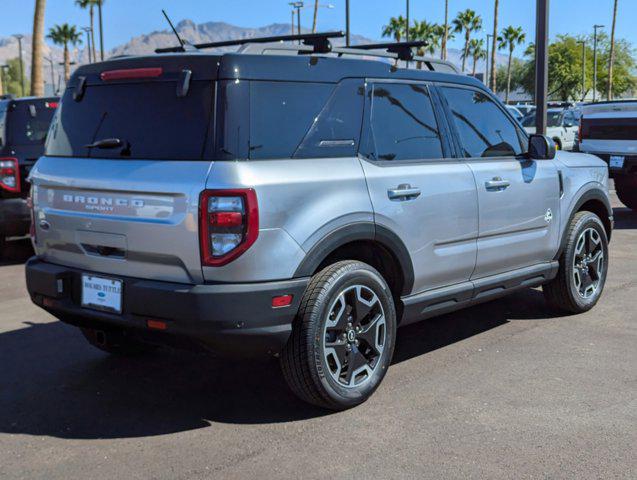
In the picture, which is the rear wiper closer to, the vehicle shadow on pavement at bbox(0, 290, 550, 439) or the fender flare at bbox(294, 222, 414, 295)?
the fender flare at bbox(294, 222, 414, 295)

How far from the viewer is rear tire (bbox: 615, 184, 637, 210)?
12.5 meters

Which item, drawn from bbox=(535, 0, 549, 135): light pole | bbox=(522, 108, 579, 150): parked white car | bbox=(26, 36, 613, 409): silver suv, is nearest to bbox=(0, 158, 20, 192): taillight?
bbox=(26, 36, 613, 409): silver suv

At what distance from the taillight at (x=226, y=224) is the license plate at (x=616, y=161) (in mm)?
9279

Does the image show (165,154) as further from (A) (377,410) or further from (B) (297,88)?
(A) (377,410)

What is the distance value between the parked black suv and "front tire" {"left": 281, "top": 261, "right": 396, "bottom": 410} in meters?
5.56

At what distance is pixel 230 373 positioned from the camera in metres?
4.86

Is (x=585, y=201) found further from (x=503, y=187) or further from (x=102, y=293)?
(x=102, y=293)

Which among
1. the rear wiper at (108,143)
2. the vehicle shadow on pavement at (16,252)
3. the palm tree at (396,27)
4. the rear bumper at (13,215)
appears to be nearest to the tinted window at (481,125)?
the rear wiper at (108,143)

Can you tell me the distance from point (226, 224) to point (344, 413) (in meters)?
1.26

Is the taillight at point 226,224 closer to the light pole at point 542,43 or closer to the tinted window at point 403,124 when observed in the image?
the tinted window at point 403,124

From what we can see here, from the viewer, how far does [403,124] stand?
4.66 metres

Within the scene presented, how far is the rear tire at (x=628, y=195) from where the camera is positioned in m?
12.5

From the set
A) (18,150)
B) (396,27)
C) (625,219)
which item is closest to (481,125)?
(18,150)

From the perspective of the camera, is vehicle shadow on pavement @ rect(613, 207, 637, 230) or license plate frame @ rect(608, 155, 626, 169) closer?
vehicle shadow on pavement @ rect(613, 207, 637, 230)
